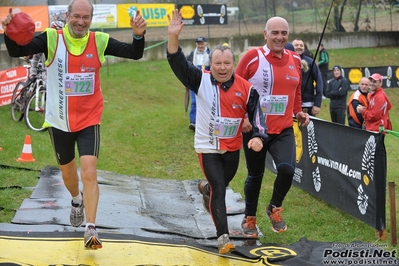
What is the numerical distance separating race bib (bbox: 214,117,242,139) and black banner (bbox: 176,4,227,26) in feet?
67.1

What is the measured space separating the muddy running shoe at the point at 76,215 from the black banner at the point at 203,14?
799 inches

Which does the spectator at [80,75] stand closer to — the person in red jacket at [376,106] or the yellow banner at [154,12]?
the person in red jacket at [376,106]

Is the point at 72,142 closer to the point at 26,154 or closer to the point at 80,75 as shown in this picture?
the point at 80,75

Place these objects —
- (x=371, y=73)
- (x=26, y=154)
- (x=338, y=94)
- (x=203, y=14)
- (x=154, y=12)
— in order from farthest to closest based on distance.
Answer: (x=203, y=14)
(x=154, y=12)
(x=371, y=73)
(x=338, y=94)
(x=26, y=154)

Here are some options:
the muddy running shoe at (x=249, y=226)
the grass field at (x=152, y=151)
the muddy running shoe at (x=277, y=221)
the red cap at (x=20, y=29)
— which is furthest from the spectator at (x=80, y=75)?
the muddy running shoe at (x=277, y=221)

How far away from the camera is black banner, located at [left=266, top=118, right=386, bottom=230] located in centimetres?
Result: 743

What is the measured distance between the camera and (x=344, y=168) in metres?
8.43

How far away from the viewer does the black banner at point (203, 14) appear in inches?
1043

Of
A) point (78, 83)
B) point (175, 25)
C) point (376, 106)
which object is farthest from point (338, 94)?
point (78, 83)

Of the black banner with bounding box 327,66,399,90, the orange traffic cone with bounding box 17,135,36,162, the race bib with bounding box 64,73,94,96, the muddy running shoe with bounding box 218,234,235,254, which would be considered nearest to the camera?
the race bib with bounding box 64,73,94,96

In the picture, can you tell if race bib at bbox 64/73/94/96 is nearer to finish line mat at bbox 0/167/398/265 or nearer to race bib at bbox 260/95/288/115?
finish line mat at bbox 0/167/398/265

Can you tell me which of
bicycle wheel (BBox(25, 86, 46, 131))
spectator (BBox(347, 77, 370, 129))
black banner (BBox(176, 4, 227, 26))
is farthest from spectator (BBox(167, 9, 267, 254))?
black banner (BBox(176, 4, 227, 26))

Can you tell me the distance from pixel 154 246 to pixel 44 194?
2443 millimetres

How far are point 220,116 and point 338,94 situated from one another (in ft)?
32.3
